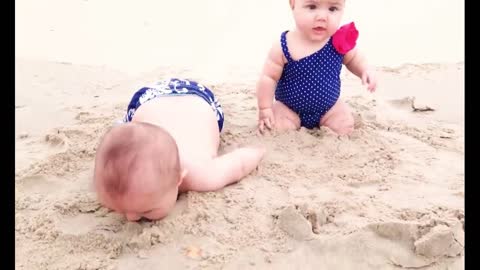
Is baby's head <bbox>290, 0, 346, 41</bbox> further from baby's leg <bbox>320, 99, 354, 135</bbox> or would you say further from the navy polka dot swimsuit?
baby's leg <bbox>320, 99, 354, 135</bbox>

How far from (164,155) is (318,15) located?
96cm

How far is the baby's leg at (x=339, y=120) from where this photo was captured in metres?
2.47

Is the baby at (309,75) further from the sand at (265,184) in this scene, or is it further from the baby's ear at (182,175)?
the baby's ear at (182,175)

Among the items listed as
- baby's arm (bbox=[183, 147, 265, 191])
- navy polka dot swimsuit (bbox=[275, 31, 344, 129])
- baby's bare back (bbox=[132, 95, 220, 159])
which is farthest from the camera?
navy polka dot swimsuit (bbox=[275, 31, 344, 129])

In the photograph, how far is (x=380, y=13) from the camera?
458 cm

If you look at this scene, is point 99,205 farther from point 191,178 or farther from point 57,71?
point 57,71

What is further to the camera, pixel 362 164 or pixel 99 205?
pixel 362 164

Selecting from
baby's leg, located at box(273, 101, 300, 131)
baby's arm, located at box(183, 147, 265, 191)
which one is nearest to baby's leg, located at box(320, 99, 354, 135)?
baby's leg, located at box(273, 101, 300, 131)

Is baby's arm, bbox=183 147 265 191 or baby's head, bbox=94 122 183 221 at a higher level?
baby's head, bbox=94 122 183 221

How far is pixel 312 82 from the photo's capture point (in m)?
2.49

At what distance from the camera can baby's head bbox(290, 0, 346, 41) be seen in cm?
237
